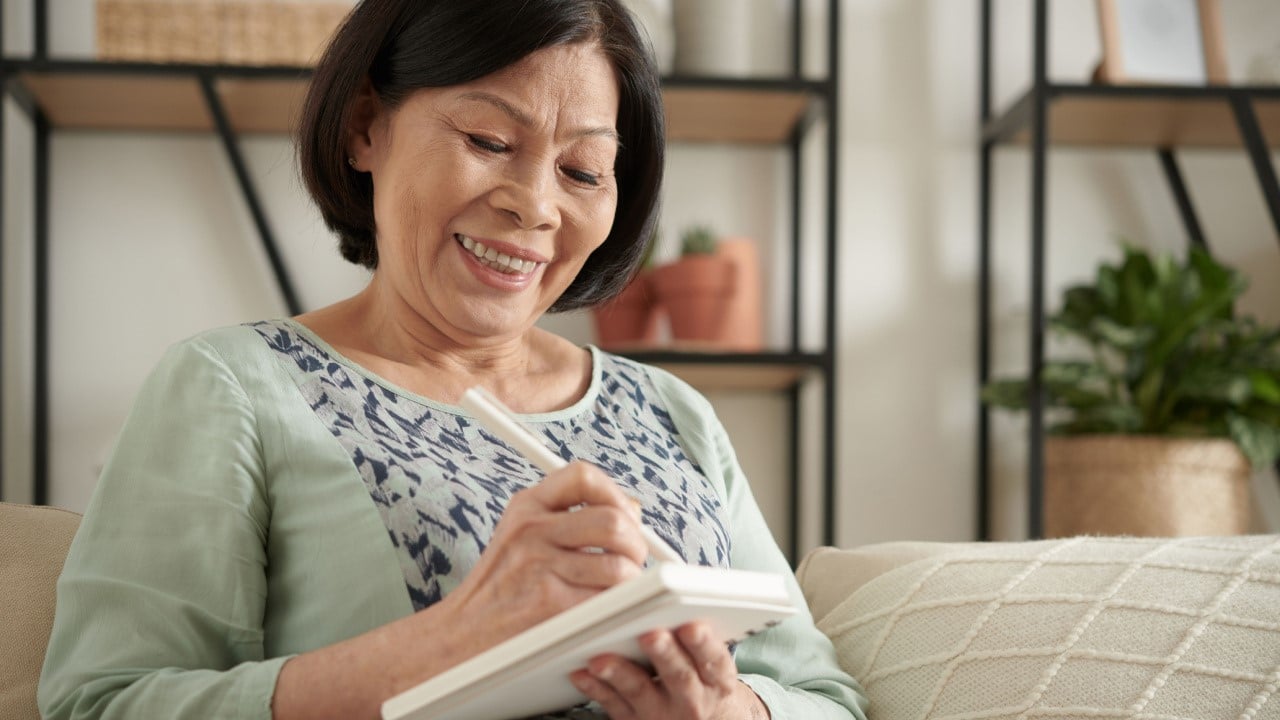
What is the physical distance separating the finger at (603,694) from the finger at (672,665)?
0.03m

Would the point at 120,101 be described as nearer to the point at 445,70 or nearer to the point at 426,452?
the point at 445,70

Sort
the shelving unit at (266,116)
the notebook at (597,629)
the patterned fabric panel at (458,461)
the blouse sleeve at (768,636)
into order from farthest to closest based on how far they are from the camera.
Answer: the shelving unit at (266,116) → the blouse sleeve at (768,636) → the patterned fabric panel at (458,461) → the notebook at (597,629)

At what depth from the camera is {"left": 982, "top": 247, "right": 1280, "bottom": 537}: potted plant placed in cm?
231

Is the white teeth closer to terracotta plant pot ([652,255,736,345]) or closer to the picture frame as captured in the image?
terracotta plant pot ([652,255,736,345])

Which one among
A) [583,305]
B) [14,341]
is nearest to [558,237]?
[583,305]

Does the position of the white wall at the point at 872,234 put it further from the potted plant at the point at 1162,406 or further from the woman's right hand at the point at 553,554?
the woman's right hand at the point at 553,554

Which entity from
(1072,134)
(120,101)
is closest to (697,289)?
(1072,134)

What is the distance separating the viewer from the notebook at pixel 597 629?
0.64 metres

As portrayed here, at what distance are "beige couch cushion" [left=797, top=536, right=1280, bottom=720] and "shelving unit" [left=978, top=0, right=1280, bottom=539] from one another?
1239 millimetres

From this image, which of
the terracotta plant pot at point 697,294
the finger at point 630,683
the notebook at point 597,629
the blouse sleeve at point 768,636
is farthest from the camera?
the terracotta plant pot at point 697,294

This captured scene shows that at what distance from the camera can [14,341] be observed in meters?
2.48

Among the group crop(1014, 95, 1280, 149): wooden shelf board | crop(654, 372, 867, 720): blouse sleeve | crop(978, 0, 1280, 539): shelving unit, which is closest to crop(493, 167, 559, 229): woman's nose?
crop(654, 372, 867, 720): blouse sleeve

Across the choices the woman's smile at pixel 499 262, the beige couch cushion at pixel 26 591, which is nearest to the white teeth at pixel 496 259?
the woman's smile at pixel 499 262

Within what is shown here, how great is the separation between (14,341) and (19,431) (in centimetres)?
18
